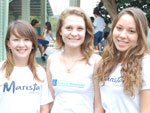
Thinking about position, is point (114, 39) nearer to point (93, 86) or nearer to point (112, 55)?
point (112, 55)

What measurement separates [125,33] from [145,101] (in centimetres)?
54

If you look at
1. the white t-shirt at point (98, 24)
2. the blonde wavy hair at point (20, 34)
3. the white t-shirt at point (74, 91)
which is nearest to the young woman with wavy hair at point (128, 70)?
the white t-shirt at point (74, 91)

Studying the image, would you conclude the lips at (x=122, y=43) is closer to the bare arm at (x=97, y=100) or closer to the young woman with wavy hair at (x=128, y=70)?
the young woman with wavy hair at (x=128, y=70)

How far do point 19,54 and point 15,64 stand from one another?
0.37 ft

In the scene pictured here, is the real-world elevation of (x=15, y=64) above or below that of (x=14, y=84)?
above

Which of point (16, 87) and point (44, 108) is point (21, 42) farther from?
point (44, 108)

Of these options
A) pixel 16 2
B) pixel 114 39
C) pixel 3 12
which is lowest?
pixel 114 39

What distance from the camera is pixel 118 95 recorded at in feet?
5.84

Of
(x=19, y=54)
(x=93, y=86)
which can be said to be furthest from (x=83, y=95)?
(x=19, y=54)

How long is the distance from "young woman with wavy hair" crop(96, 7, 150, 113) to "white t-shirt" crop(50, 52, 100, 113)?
11cm

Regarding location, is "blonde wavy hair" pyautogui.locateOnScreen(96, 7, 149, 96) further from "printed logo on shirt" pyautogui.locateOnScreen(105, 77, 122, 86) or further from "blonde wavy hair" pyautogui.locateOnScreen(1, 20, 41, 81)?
"blonde wavy hair" pyautogui.locateOnScreen(1, 20, 41, 81)

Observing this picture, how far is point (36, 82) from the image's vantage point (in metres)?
2.08

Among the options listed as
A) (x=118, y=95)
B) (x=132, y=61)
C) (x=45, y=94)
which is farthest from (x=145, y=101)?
(x=45, y=94)

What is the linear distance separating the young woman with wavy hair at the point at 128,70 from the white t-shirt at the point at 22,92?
55 centimetres
